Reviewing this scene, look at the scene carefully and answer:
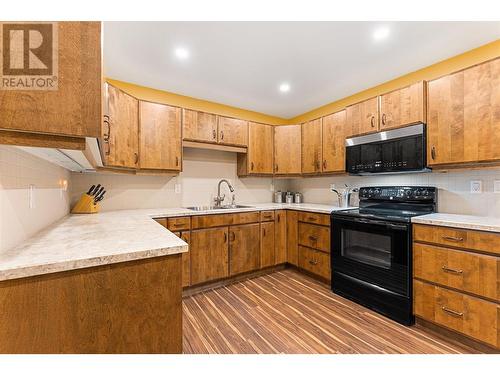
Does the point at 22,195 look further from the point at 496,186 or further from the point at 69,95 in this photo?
the point at 496,186

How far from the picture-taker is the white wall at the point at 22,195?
91 centimetres

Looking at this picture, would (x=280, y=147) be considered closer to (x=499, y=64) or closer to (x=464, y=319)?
(x=499, y=64)

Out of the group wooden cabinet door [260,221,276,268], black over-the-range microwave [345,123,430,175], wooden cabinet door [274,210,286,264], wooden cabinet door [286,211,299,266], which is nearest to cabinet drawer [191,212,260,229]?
wooden cabinet door [260,221,276,268]

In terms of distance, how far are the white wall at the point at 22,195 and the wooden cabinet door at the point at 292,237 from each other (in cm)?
257

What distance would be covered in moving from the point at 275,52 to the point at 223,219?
1861 mm

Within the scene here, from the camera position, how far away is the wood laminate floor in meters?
1.63

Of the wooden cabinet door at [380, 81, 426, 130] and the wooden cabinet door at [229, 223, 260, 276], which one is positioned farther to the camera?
the wooden cabinet door at [229, 223, 260, 276]

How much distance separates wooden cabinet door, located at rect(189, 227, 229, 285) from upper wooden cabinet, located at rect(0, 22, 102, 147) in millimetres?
1841

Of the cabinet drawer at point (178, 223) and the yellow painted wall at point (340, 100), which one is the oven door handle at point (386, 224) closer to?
the yellow painted wall at point (340, 100)

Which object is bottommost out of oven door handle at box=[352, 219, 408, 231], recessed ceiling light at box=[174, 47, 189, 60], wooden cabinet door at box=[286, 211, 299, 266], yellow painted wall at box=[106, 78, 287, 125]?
wooden cabinet door at box=[286, 211, 299, 266]

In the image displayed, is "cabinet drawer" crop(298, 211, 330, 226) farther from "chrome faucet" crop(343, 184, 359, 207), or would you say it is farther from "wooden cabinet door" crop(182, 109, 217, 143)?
"wooden cabinet door" crop(182, 109, 217, 143)

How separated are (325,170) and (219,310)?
2.17 metres

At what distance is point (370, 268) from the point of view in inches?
85.4

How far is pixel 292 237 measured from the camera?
312cm
